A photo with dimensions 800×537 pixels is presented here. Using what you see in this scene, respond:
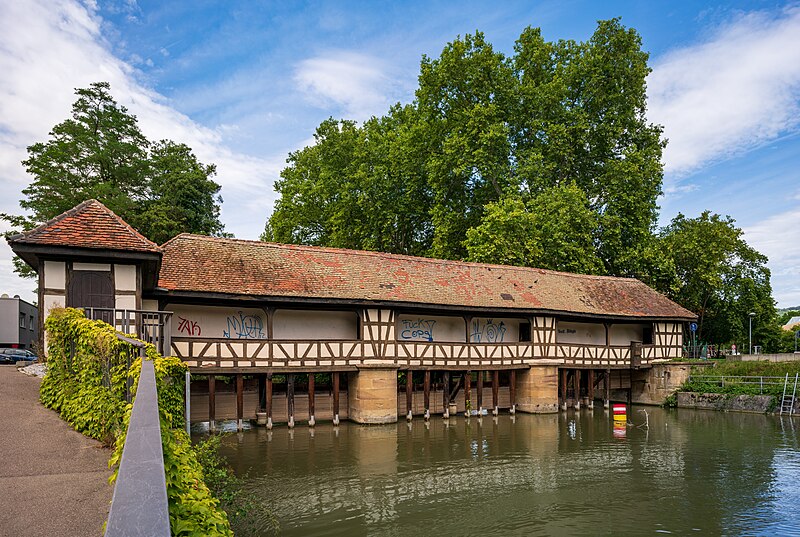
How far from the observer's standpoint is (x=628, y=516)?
9.51 metres

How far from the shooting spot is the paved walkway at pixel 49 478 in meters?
3.83

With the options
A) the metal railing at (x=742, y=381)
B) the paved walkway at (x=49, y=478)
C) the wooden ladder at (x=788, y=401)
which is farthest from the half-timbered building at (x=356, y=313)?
the paved walkway at (x=49, y=478)

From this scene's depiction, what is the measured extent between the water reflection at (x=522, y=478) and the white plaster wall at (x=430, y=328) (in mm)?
2914

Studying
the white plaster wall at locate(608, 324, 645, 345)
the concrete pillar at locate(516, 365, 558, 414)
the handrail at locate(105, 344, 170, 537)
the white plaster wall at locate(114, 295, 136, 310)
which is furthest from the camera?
the white plaster wall at locate(608, 324, 645, 345)

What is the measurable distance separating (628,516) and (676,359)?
17082mm

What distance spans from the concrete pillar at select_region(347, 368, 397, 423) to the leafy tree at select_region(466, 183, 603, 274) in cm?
1033

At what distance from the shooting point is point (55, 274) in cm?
1220

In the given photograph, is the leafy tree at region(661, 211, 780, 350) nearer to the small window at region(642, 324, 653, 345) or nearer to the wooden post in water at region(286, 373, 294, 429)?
the small window at region(642, 324, 653, 345)

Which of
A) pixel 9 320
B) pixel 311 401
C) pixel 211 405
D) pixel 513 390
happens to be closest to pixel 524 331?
pixel 513 390

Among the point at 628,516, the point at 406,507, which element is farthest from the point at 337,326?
the point at 628,516

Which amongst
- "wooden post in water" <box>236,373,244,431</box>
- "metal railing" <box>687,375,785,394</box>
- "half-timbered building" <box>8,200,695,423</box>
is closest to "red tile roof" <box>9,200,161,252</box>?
"half-timbered building" <box>8,200,695,423</box>

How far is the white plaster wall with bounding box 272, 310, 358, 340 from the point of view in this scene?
1764 cm

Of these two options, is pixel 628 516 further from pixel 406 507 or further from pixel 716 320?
pixel 716 320

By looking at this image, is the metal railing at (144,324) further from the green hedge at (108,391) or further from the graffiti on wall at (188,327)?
the graffiti on wall at (188,327)
